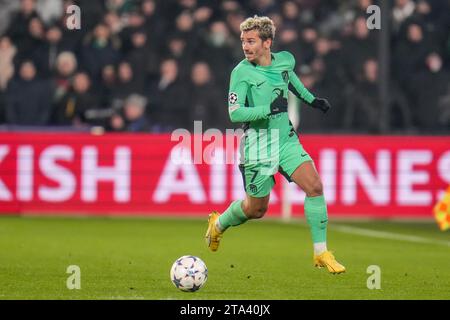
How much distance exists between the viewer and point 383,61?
1667cm

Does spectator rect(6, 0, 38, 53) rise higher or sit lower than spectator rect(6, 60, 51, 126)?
higher

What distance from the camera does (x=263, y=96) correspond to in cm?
1015

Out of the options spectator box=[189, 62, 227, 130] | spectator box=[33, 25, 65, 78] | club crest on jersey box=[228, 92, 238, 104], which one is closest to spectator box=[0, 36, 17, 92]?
spectator box=[33, 25, 65, 78]

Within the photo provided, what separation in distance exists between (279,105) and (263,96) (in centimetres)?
23

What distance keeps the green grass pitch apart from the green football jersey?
3.50 ft

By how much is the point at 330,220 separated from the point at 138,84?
328 centimetres

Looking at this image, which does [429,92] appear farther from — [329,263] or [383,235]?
[329,263]

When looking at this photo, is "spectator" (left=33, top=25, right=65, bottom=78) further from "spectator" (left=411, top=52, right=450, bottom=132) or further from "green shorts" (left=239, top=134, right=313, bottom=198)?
"green shorts" (left=239, top=134, right=313, bottom=198)

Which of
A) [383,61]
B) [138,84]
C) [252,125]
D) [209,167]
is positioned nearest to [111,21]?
[138,84]

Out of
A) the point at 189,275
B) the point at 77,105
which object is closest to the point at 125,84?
the point at 77,105

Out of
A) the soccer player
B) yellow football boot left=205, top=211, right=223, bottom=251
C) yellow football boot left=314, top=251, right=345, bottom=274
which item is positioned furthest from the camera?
yellow football boot left=205, top=211, right=223, bottom=251

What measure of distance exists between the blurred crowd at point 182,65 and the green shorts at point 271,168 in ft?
21.6

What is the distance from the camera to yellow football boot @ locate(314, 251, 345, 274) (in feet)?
31.9

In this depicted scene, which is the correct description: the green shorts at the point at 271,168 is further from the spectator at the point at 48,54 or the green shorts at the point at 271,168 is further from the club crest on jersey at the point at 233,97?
the spectator at the point at 48,54
